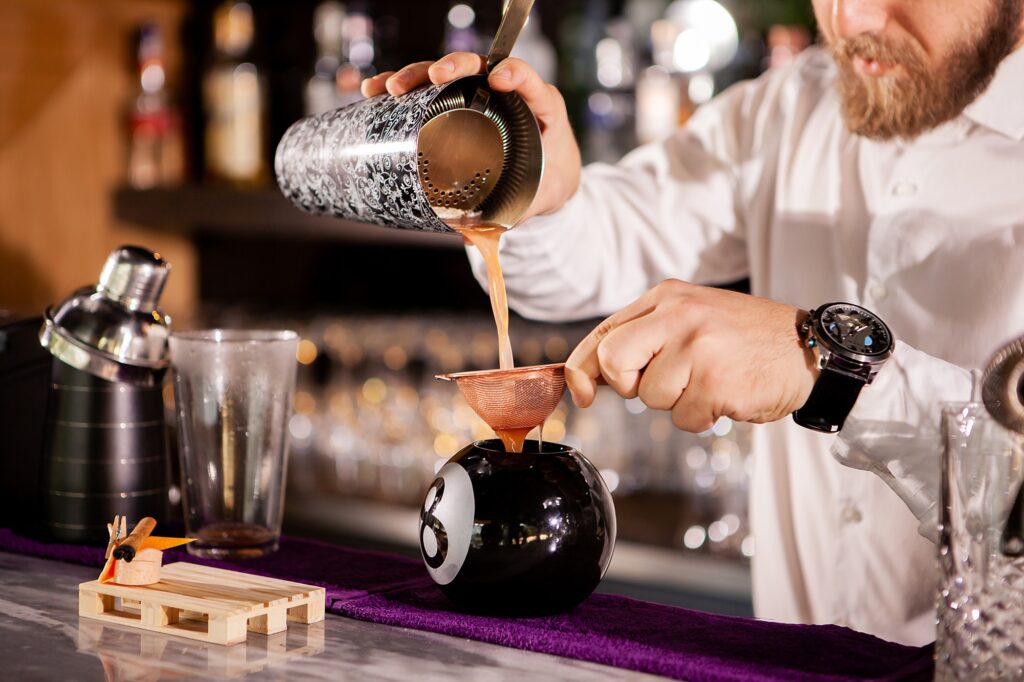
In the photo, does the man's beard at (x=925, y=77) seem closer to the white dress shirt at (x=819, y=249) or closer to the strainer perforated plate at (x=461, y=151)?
the white dress shirt at (x=819, y=249)

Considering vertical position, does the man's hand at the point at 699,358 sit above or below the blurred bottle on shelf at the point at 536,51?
below

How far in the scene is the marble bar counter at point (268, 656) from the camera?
3.12ft

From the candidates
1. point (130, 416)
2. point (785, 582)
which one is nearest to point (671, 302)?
point (130, 416)

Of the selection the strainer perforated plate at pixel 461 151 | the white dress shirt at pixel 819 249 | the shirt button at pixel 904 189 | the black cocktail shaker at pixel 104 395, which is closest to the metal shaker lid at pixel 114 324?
the black cocktail shaker at pixel 104 395

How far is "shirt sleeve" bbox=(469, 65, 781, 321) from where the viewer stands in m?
1.88

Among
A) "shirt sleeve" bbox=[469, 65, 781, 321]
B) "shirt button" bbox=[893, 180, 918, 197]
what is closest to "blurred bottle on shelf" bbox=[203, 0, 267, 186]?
"shirt sleeve" bbox=[469, 65, 781, 321]

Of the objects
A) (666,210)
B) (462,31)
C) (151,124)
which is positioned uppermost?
(462,31)

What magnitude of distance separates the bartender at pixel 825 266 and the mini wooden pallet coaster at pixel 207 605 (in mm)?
316

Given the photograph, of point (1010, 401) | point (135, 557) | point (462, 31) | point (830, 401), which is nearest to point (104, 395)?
point (135, 557)

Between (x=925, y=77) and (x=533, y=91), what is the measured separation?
1.72 feet

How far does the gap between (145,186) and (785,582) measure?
82.4 inches

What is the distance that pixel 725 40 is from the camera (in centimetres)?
271

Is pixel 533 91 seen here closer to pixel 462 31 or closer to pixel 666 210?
pixel 666 210

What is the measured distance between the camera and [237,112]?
10.0 feet
